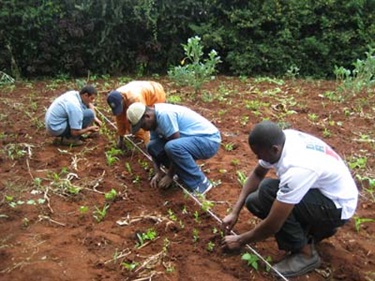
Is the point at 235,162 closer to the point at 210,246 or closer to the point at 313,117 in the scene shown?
the point at 210,246

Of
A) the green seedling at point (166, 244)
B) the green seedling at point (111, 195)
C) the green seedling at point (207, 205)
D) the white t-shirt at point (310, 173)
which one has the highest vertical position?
the white t-shirt at point (310, 173)

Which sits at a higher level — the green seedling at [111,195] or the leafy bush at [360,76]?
the leafy bush at [360,76]

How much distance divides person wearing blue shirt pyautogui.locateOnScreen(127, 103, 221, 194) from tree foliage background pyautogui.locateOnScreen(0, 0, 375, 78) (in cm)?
515

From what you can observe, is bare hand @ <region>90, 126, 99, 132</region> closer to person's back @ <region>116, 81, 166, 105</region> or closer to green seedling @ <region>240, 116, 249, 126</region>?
person's back @ <region>116, 81, 166, 105</region>

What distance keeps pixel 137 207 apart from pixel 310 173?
1.83 meters

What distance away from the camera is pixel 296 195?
9.31 feet

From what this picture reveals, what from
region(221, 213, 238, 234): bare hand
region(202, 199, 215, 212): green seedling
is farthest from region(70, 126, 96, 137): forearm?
region(221, 213, 238, 234): bare hand

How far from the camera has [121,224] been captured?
3.90 meters

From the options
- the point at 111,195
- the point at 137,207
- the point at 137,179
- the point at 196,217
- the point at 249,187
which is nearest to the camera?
the point at 249,187

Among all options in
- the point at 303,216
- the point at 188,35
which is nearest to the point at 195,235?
the point at 303,216

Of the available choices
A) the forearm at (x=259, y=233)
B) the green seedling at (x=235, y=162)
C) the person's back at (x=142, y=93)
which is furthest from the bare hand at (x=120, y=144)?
the forearm at (x=259, y=233)

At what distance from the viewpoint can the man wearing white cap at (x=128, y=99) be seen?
503 cm

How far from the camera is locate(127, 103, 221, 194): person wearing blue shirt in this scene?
4234 mm

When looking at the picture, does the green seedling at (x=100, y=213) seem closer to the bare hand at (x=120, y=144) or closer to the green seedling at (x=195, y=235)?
the green seedling at (x=195, y=235)
